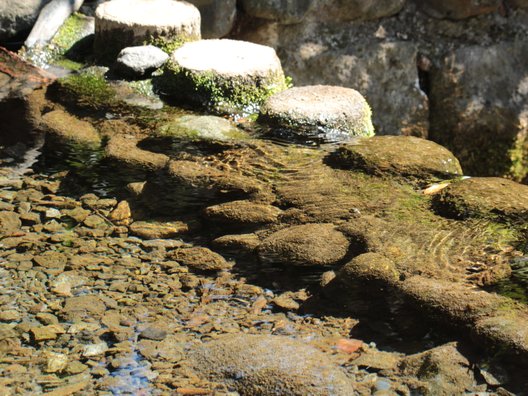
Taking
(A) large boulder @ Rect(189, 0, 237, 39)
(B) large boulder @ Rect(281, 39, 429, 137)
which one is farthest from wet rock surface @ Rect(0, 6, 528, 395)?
(B) large boulder @ Rect(281, 39, 429, 137)

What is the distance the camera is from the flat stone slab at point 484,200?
10.6 feet

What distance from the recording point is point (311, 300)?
2984mm

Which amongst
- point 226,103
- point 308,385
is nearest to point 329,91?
point 226,103

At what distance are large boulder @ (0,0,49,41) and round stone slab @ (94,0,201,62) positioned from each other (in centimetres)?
70

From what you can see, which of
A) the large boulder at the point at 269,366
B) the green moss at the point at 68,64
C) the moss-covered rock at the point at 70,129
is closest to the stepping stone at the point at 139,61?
the green moss at the point at 68,64

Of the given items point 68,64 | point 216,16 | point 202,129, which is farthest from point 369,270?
point 216,16

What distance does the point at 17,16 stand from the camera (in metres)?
5.82

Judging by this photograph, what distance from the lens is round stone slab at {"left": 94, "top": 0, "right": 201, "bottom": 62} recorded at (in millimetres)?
5383

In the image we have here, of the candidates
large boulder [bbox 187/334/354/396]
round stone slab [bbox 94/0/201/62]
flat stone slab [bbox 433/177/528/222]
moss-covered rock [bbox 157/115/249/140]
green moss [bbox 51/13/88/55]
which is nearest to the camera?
large boulder [bbox 187/334/354/396]

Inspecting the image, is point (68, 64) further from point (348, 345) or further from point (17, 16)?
point (348, 345)

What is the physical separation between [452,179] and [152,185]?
1.55 metres

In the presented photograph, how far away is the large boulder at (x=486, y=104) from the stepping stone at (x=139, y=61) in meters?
2.97

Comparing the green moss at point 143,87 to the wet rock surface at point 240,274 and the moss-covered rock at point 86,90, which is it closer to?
the moss-covered rock at point 86,90

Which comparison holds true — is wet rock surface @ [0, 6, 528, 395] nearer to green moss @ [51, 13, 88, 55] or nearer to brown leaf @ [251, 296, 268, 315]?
brown leaf @ [251, 296, 268, 315]
